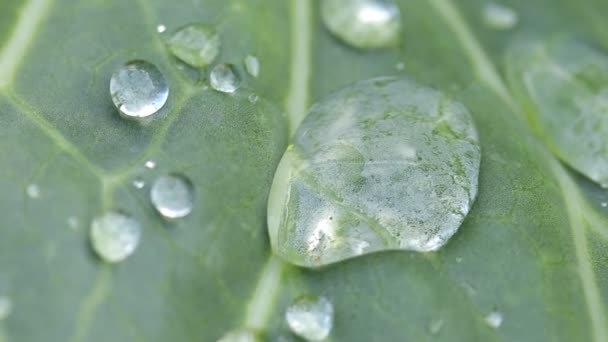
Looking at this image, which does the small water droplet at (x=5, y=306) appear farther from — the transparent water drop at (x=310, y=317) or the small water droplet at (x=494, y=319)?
the small water droplet at (x=494, y=319)

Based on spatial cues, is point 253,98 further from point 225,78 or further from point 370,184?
point 370,184

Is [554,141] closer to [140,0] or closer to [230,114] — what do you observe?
[230,114]

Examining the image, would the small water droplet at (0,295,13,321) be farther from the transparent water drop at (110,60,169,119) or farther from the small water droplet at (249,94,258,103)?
the small water droplet at (249,94,258,103)

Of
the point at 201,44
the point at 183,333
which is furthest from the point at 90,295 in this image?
the point at 201,44

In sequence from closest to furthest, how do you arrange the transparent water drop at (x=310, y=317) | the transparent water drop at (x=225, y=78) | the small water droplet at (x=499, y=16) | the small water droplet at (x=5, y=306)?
1. the small water droplet at (x=5, y=306)
2. the transparent water drop at (x=310, y=317)
3. the transparent water drop at (x=225, y=78)
4. the small water droplet at (x=499, y=16)

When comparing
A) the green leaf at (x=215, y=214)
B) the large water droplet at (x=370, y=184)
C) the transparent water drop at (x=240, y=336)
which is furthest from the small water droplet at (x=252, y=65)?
the transparent water drop at (x=240, y=336)

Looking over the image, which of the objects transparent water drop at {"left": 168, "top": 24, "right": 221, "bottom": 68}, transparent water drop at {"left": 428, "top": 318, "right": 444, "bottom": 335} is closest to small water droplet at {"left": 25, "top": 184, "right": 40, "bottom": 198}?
→ transparent water drop at {"left": 168, "top": 24, "right": 221, "bottom": 68}

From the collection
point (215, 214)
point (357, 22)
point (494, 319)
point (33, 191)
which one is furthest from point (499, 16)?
point (33, 191)
